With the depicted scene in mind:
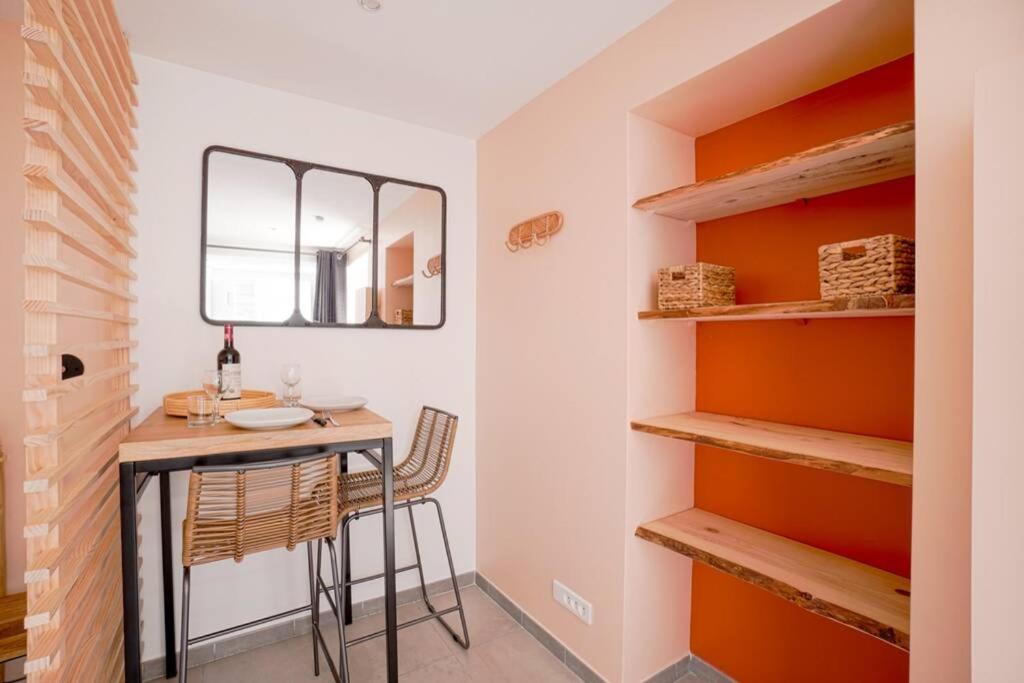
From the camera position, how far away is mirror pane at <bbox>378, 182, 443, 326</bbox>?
251cm

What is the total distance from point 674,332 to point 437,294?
1.30 m

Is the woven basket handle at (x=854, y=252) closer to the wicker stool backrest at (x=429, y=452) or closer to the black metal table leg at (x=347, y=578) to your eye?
the wicker stool backrest at (x=429, y=452)

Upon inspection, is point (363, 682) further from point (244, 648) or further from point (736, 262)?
point (736, 262)

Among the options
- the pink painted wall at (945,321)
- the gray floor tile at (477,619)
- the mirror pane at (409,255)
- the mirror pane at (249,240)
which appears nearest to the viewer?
the pink painted wall at (945,321)

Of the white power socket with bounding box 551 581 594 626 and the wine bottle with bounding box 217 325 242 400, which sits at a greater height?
the wine bottle with bounding box 217 325 242 400

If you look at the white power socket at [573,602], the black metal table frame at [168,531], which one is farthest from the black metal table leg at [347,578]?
the white power socket at [573,602]

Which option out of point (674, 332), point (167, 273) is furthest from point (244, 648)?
point (674, 332)

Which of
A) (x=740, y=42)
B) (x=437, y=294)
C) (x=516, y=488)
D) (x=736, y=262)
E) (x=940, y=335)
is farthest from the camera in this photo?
(x=437, y=294)

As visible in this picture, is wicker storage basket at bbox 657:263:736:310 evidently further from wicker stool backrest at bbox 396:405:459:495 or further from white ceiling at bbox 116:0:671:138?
wicker stool backrest at bbox 396:405:459:495

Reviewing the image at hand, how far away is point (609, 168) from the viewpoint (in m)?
1.88

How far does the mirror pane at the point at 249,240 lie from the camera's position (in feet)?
6.97

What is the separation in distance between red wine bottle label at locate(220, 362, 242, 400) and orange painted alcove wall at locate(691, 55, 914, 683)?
73.4 inches

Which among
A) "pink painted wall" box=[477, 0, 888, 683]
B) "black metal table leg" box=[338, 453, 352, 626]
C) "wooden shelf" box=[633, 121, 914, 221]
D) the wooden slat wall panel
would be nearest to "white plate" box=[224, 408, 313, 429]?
the wooden slat wall panel

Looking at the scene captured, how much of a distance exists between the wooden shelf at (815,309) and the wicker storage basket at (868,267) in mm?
38
